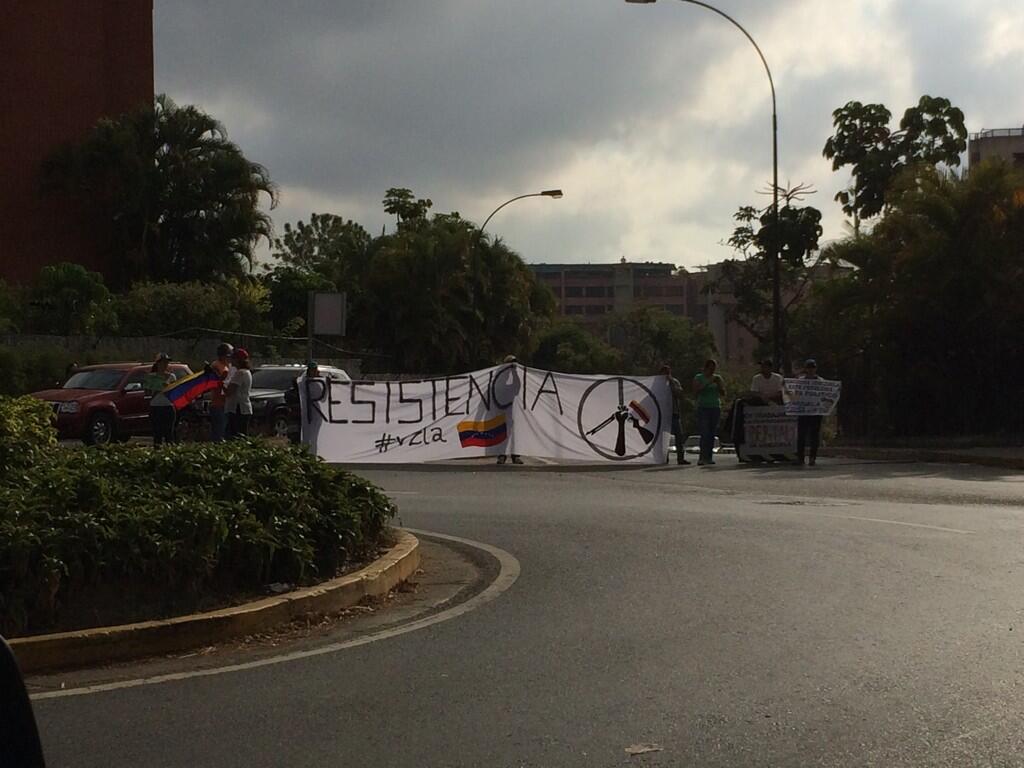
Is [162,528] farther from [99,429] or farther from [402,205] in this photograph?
[402,205]

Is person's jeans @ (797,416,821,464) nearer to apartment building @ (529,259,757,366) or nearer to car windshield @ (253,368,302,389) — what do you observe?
car windshield @ (253,368,302,389)

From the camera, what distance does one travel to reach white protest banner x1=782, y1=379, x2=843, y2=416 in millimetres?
22047

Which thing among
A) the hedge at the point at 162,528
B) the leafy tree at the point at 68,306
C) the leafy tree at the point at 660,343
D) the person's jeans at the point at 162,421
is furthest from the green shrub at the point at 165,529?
the leafy tree at the point at 660,343

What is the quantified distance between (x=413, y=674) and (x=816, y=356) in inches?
1075

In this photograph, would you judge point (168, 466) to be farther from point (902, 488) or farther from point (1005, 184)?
point (1005, 184)

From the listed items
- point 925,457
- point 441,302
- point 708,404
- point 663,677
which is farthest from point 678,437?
point 441,302

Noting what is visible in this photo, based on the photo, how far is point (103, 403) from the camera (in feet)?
88.3

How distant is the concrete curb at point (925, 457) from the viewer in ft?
70.2

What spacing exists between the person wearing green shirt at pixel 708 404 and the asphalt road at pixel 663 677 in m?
A: 10.2

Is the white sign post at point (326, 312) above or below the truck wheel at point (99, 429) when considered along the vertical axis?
above

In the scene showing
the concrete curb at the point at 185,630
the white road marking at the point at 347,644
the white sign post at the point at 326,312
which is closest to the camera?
the white road marking at the point at 347,644

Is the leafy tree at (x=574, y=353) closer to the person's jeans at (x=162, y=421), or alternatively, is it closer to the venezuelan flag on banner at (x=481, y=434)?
the venezuelan flag on banner at (x=481, y=434)

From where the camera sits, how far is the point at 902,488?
16734 millimetres

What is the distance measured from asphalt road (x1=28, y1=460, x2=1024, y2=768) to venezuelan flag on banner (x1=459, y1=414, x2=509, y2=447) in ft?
34.0
